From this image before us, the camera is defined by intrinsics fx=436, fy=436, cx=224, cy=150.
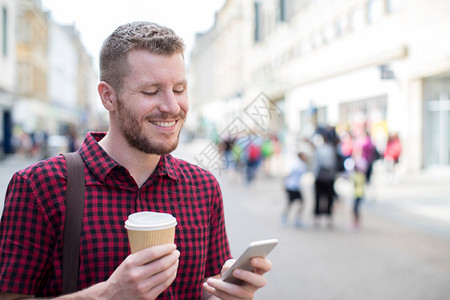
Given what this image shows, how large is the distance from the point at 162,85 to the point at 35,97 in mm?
40010

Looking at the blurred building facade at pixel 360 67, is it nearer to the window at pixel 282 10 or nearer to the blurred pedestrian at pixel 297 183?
the window at pixel 282 10

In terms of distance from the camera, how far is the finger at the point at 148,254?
1260 mm

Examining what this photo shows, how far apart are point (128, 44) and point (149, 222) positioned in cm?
68

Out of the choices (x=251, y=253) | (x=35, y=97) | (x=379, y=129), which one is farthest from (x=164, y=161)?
(x=35, y=97)

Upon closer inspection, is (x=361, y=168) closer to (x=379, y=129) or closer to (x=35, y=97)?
(x=379, y=129)

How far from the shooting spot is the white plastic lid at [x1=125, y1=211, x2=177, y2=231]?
4.20 ft

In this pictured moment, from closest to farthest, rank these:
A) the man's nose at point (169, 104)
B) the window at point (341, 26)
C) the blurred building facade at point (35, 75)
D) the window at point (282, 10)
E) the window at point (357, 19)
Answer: the man's nose at point (169, 104) → the window at point (357, 19) → the window at point (341, 26) → the blurred building facade at point (35, 75) → the window at point (282, 10)

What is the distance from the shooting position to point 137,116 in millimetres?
1630

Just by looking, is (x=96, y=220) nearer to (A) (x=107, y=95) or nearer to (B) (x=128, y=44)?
(A) (x=107, y=95)

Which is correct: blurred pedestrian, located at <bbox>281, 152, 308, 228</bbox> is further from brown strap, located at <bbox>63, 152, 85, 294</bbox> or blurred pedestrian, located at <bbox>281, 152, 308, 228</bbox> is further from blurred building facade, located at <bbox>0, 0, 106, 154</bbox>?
brown strap, located at <bbox>63, 152, 85, 294</bbox>

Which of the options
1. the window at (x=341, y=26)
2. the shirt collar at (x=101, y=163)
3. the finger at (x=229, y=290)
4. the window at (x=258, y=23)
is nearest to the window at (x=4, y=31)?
the window at (x=341, y=26)

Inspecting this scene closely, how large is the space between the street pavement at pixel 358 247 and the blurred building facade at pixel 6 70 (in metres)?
12.4

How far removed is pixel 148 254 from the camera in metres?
1.26

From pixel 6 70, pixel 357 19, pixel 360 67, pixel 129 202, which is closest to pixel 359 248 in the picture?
pixel 129 202
